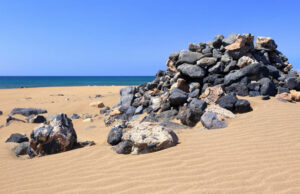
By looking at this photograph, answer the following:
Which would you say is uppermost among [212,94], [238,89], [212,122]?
[238,89]

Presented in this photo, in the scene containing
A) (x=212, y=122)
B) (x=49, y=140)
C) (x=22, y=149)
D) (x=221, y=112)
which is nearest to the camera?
(x=49, y=140)

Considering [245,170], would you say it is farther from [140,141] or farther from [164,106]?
[164,106]

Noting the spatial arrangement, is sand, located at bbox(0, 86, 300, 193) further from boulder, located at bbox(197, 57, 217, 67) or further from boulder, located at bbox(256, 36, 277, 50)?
boulder, located at bbox(256, 36, 277, 50)

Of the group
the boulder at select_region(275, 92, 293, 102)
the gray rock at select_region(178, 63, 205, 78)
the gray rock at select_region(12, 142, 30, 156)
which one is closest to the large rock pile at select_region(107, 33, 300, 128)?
the gray rock at select_region(178, 63, 205, 78)

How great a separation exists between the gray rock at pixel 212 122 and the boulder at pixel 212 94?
5.31 feet

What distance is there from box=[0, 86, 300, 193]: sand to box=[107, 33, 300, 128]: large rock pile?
5.08ft

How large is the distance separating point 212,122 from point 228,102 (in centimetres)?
138

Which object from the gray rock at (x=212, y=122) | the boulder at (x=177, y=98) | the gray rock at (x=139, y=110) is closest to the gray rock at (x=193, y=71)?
the boulder at (x=177, y=98)

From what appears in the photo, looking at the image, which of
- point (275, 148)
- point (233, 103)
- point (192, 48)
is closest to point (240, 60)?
point (192, 48)

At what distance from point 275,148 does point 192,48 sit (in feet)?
21.6

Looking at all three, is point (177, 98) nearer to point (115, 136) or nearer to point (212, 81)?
point (212, 81)

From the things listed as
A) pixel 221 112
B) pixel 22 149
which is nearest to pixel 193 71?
pixel 221 112

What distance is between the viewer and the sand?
3094mm

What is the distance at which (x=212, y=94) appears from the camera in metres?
7.47
